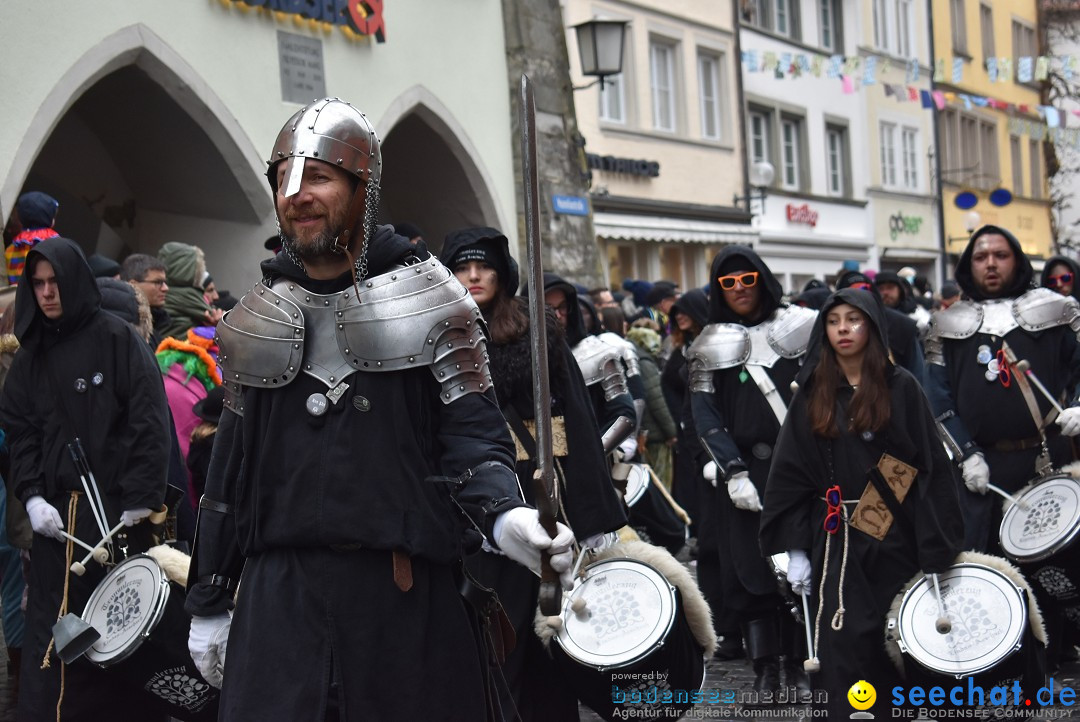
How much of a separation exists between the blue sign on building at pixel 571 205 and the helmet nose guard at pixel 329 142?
11.3 meters

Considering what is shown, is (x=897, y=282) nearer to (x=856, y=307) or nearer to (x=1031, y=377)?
(x=1031, y=377)

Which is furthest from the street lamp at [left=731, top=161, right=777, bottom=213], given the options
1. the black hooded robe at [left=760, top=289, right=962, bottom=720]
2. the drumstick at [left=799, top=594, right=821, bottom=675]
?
the drumstick at [left=799, top=594, right=821, bottom=675]

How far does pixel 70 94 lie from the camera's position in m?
10.1

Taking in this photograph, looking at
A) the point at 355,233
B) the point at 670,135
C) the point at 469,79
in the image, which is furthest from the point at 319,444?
the point at 670,135

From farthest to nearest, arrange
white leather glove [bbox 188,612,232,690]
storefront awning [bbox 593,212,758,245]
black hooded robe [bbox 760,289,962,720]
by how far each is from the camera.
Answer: storefront awning [bbox 593,212,758,245] < black hooded robe [bbox 760,289,962,720] < white leather glove [bbox 188,612,232,690]

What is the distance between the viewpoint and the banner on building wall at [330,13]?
38.7 ft

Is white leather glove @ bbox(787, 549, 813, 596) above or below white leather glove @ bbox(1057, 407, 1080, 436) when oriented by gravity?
below

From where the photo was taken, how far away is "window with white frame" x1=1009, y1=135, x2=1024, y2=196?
3981 centimetres

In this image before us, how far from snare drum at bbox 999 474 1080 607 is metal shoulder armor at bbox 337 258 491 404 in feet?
13.1

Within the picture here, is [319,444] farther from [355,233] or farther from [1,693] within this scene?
[1,693]

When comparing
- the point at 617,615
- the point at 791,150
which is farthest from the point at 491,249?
the point at 791,150

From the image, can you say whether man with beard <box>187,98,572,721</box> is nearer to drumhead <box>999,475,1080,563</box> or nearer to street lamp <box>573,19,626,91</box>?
drumhead <box>999,475,1080,563</box>

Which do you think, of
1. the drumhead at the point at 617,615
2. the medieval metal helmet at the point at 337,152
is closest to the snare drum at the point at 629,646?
Result: the drumhead at the point at 617,615

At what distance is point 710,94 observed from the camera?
2511 cm
